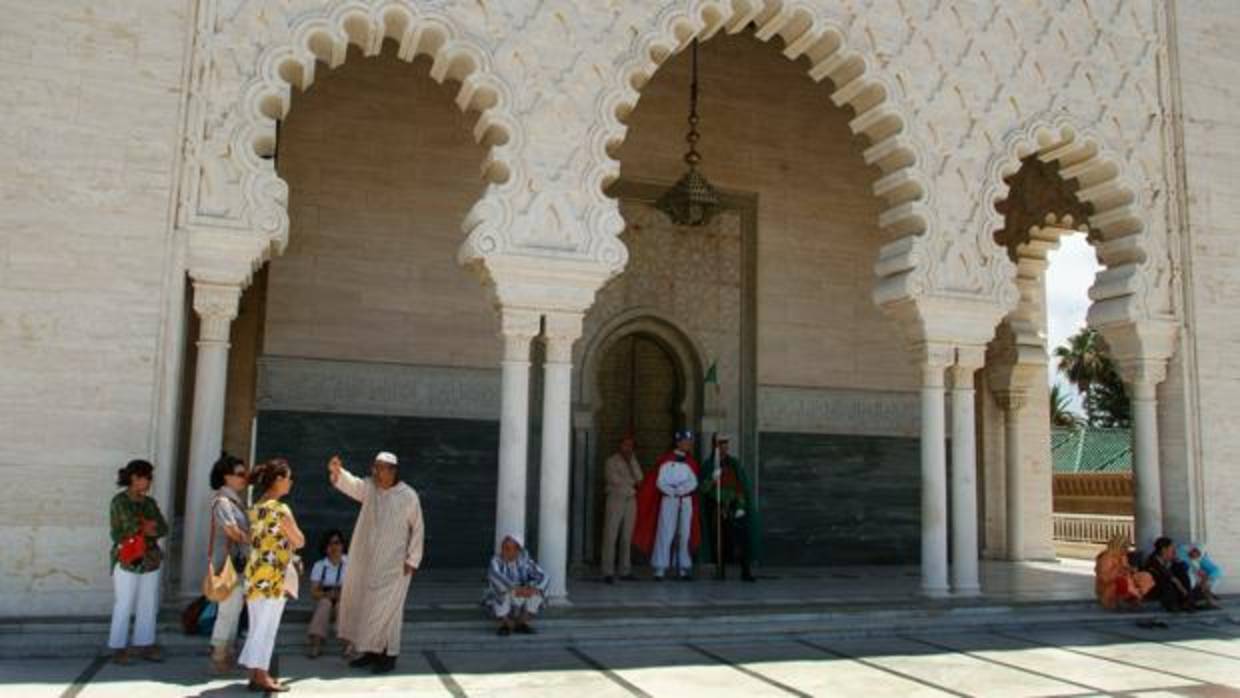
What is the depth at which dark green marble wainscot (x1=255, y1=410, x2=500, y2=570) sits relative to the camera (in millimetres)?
8148

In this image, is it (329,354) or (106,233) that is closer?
(106,233)

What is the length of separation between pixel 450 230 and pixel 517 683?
483 centimetres

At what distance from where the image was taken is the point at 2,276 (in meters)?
5.47

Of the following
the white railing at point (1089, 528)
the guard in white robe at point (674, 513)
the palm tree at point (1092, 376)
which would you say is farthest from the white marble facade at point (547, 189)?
the palm tree at point (1092, 376)

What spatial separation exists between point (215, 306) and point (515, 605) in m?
2.39

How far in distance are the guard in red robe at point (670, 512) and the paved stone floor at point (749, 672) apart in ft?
6.78

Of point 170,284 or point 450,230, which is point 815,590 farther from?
point 170,284

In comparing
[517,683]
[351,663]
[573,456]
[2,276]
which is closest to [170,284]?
[2,276]

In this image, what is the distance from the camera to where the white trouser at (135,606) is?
15.8 ft

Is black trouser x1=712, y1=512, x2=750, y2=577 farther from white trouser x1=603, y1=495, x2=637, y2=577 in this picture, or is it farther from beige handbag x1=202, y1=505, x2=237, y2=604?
beige handbag x1=202, y1=505, x2=237, y2=604

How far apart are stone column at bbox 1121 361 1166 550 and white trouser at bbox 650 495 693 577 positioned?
11.2ft

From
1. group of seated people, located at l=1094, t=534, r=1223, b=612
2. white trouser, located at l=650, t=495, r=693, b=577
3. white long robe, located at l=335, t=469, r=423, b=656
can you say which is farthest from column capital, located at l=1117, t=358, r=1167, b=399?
white long robe, located at l=335, t=469, r=423, b=656

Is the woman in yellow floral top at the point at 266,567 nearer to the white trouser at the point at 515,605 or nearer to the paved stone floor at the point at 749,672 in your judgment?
the paved stone floor at the point at 749,672

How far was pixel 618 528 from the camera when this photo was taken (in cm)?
834
